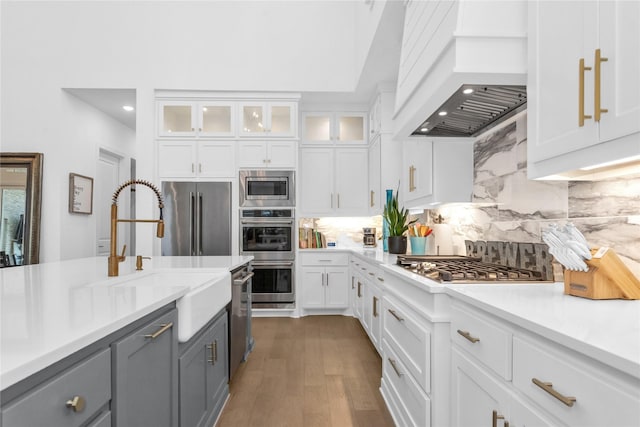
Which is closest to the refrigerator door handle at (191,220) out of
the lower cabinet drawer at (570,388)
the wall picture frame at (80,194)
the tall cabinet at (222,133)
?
the tall cabinet at (222,133)

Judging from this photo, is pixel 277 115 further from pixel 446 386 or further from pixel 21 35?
pixel 446 386

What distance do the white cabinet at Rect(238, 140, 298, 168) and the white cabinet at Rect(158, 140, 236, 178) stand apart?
132mm

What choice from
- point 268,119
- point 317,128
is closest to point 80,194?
point 268,119

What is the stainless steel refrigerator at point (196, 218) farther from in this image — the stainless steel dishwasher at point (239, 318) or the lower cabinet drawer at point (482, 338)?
the lower cabinet drawer at point (482, 338)

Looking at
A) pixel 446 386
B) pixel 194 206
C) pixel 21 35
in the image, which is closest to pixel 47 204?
pixel 194 206

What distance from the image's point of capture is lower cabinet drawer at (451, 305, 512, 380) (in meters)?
1.13

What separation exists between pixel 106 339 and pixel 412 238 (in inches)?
114

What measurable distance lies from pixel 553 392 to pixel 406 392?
1210mm

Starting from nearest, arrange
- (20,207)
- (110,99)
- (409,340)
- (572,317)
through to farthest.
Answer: (572,317)
(409,340)
(20,207)
(110,99)

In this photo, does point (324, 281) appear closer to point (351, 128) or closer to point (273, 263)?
point (273, 263)

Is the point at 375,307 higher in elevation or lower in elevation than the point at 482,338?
lower

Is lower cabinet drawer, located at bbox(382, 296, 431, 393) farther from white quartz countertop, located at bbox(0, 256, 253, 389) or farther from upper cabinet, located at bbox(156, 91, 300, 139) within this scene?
upper cabinet, located at bbox(156, 91, 300, 139)

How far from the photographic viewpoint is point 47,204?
4.54 metres

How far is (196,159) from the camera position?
15.5 ft
